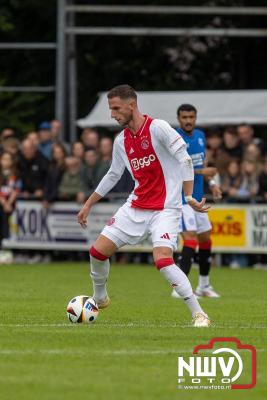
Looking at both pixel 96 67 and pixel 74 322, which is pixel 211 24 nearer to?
pixel 96 67

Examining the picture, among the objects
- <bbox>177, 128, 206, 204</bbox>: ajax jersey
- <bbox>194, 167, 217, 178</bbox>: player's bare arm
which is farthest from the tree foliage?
<bbox>194, 167, 217, 178</bbox>: player's bare arm

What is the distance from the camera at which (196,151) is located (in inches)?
638

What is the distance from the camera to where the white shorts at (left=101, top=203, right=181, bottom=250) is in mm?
12102

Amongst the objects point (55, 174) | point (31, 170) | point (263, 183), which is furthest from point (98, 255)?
point (31, 170)

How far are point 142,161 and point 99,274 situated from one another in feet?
3.86

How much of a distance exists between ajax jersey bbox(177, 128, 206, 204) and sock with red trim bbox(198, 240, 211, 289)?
88 centimetres

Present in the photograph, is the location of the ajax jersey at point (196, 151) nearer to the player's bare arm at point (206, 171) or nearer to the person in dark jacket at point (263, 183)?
the player's bare arm at point (206, 171)

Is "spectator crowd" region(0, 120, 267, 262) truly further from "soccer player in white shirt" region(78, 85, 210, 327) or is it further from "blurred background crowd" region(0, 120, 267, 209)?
"soccer player in white shirt" region(78, 85, 210, 327)

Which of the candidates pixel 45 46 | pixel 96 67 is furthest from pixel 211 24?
pixel 45 46

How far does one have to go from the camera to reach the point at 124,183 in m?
24.2

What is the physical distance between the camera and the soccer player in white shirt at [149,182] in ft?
39.4

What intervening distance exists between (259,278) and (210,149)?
387cm

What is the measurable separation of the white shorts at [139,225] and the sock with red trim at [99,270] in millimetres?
213

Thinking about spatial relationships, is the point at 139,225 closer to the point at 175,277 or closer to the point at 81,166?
the point at 175,277
